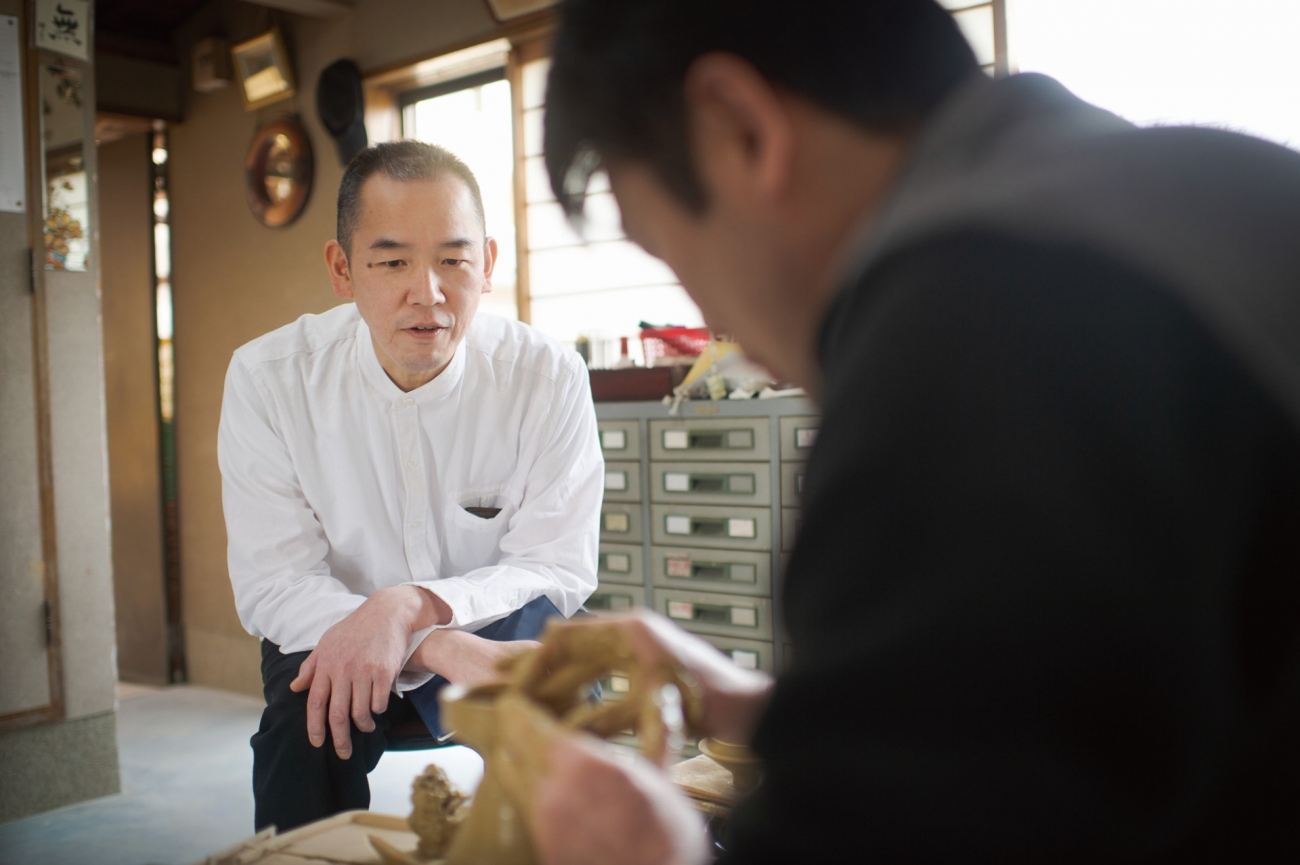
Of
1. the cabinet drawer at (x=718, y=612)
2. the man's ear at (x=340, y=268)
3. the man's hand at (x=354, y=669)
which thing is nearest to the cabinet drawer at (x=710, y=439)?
the cabinet drawer at (x=718, y=612)

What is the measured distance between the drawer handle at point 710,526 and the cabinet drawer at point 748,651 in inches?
12.7

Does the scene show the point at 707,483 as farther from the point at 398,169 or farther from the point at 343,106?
the point at 343,106

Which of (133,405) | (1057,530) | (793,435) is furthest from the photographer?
(133,405)

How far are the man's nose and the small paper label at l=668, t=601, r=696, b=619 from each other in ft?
5.30

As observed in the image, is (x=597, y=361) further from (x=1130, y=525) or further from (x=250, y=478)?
(x=1130, y=525)

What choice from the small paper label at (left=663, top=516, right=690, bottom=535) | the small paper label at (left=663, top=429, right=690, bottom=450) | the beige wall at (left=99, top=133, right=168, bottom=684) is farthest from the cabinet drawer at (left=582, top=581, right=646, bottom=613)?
the beige wall at (left=99, top=133, right=168, bottom=684)

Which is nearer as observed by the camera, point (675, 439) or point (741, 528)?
point (741, 528)

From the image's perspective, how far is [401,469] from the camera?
73.1 inches

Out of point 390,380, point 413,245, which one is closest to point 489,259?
point 413,245

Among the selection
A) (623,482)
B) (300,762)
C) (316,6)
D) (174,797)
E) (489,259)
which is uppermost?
(316,6)

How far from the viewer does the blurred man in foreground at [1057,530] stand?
1.22 feet

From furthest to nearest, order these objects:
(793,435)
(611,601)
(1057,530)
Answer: (611,601)
(793,435)
(1057,530)

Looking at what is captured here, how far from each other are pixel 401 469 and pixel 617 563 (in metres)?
1.46

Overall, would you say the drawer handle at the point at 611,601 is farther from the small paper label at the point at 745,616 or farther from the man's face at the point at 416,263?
the man's face at the point at 416,263
